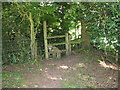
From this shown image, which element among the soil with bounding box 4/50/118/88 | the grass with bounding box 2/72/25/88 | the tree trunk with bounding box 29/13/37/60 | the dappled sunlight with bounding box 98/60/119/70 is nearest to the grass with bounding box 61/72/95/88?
the soil with bounding box 4/50/118/88

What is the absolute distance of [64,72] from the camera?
447 cm

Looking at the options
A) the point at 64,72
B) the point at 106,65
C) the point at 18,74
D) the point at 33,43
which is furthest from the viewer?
the point at 33,43

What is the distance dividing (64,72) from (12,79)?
4.94ft

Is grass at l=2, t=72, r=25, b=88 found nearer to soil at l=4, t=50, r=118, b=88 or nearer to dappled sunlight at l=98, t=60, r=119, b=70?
soil at l=4, t=50, r=118, b=88

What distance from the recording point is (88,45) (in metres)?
6.11

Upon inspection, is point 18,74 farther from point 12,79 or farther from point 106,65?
point 106,65

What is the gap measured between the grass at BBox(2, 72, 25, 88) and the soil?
5.8 inches

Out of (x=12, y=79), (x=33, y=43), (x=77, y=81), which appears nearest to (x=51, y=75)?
(x=77, y=81)

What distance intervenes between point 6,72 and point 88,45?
3.35 m

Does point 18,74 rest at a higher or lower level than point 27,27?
lower

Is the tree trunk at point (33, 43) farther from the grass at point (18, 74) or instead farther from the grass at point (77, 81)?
the grass at point (77, 81)

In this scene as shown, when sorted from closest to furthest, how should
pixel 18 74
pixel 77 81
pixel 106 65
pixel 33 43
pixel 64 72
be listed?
pixel 77 81
pixel 18 74
pixel 64 72
pixel 106 65
pixel 33 43

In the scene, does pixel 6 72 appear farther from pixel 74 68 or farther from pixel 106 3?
pixel 106 3

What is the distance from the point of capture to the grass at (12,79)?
3504 millimetres
